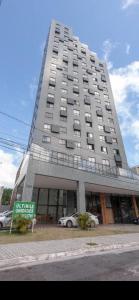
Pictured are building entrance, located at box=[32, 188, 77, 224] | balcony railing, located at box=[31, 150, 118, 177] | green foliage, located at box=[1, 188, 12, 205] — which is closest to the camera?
balcony railing, located at box=[31, 150, 118, 177]

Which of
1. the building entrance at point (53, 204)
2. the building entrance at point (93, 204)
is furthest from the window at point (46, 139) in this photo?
the building entrance at point (93, 204)

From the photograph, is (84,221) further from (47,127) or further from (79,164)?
(47,127)

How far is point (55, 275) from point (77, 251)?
11.3 ft

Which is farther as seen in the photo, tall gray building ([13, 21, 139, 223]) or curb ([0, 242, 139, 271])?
tall gray building ([13, 21, 139, 223])

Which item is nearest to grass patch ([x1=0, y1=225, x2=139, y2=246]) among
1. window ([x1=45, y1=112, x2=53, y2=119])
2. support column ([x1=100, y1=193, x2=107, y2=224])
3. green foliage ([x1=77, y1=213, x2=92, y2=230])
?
green foliage ([x1=77, y1=213, x2=92, y2=230])

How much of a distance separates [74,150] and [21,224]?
54.8ft

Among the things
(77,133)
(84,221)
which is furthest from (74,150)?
(84,221)

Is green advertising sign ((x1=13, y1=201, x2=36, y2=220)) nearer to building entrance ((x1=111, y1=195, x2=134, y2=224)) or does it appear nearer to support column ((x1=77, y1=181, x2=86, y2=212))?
support column ((x1=77, y1=181, x2=86, y2=212))

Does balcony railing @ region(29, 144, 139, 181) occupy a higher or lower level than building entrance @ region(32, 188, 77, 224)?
higher

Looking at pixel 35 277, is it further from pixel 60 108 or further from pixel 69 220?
pixel 60 108

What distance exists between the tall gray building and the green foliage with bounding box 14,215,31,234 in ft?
13.8


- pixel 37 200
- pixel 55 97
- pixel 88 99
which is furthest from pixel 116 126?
pixel 37 200

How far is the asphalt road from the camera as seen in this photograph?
4979 millimetres

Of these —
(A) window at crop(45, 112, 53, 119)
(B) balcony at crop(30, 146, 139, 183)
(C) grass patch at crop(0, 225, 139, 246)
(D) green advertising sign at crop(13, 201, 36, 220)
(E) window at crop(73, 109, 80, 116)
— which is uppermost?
(E) window at crop(73, 109, 80, 116)
